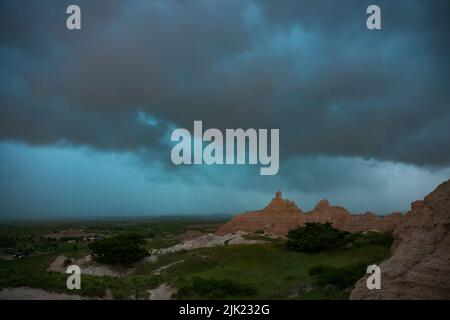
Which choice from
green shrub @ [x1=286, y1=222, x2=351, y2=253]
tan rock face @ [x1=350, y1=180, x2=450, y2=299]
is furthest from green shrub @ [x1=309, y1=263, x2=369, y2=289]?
green shrub @ [x1=286, y1=222, x2=351, y2=253]

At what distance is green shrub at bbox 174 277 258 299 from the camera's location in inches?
760

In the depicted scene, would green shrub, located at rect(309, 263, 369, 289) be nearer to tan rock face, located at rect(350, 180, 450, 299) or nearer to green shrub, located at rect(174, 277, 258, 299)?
tan rock face, located at rect(350, 180, 450, 299)

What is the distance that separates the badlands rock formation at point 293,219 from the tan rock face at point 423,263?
163ft

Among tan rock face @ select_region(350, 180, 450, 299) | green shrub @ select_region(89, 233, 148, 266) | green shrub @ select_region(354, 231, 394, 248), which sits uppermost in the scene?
tan rock face @ select_region(350, 180, 450, 299)

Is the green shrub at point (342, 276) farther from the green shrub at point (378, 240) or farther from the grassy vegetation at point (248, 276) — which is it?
the green shrub at point (378, 240)

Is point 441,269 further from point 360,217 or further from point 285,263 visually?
point 360,217

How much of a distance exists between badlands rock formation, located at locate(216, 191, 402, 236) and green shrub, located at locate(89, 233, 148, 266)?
33.1 meters

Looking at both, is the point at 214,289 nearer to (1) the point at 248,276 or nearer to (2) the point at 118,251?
(1) the point at 248,276

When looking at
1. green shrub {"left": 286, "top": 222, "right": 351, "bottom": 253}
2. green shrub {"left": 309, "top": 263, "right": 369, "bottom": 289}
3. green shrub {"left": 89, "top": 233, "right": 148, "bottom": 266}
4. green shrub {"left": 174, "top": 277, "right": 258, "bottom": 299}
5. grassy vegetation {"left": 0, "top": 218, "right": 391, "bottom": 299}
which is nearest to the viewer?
green shrub {"left": 309, "top": 263, "right": 369, "bottom": 289}

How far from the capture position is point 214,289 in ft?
65.7

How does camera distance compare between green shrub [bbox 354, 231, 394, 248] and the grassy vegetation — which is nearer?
the grassy vegetation

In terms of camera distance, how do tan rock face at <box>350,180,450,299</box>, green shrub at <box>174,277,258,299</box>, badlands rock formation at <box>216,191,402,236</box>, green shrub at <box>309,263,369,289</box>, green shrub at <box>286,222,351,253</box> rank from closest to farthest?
tan rock face at <box>350,180,450,299</box> → green shrub at <box>309,263,369,289</box> → green shrub at <box>174,277,258,299</box> → green shrub at <box>286,222,351,253</box> → badlands rock formation at <box>216,191,402,236</box>
